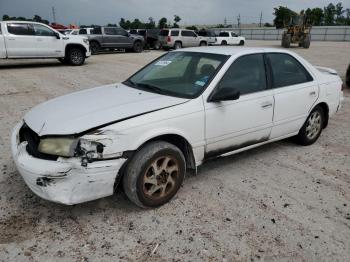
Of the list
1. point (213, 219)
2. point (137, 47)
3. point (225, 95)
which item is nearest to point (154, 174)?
point (213, 219)

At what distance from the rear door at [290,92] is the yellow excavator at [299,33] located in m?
24.0

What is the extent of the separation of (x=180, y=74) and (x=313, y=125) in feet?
7.06

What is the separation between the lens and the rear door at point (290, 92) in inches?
162

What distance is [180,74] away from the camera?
4.05 metres

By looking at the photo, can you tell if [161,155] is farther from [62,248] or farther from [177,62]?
[177,62]

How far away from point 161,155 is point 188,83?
3.43 feet

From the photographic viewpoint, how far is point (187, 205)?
3240 mm

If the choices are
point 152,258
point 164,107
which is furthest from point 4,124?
point 152,258

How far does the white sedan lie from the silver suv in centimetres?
1905

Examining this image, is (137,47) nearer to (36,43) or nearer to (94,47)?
(94,47)

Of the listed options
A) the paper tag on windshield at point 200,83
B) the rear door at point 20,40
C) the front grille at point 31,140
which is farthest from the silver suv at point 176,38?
the front grille at point 31,140

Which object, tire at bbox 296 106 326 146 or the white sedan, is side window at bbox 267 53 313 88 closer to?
the white sedan

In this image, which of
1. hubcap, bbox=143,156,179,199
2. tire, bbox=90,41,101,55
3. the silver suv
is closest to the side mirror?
hubcap, bbox=143,156,179,199

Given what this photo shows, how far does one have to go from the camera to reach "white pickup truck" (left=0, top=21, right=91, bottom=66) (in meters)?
12.3
